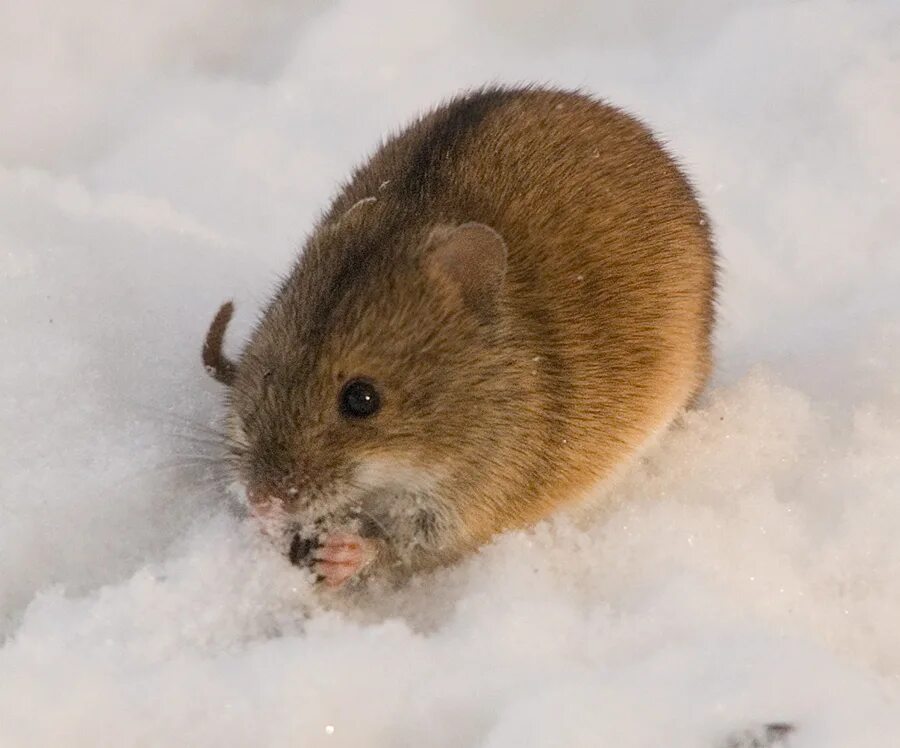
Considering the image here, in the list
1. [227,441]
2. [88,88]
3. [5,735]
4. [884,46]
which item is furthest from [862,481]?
[88,88]

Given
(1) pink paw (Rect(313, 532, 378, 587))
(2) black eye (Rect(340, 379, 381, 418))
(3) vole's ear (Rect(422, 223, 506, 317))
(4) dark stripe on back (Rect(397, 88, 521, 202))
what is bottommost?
(1) pink paw (Rect(313, 532, 378, 587))

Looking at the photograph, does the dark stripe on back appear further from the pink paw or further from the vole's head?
the pink paw

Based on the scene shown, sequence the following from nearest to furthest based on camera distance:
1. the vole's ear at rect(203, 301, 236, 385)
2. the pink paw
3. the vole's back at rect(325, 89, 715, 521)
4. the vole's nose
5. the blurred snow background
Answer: the blurred snow background, the vole's nose, the pink paw, the vole's back at rect(325, 89, 715, 521), the vole's ear at rect(203, 301, 236, 385)

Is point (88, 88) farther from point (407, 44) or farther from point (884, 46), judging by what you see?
point (884, 46)

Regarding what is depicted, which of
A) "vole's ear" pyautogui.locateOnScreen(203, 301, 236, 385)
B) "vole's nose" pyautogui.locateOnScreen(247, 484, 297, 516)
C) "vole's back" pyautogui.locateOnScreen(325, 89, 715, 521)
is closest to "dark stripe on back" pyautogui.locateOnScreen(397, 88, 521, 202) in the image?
"vole's back" pyautogui.locateOnScreen(325, 89, 715, 521)

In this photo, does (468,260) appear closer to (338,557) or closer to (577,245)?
(577,245)

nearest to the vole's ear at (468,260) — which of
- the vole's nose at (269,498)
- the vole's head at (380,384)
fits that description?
the vole's head at (380,384)
